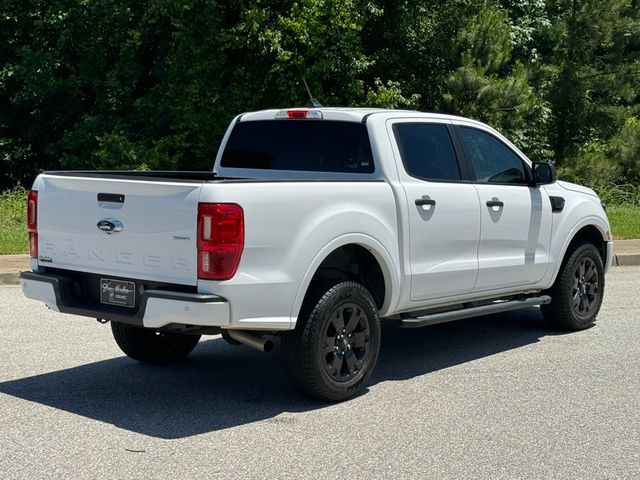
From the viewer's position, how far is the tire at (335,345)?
20.9 feet

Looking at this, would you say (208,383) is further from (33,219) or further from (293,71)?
(293,71)

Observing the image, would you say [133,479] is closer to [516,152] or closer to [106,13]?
[516,152]

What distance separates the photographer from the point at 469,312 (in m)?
7.79

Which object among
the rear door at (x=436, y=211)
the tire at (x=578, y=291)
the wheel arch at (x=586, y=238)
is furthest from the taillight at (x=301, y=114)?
the tire at (x=578, y=291)

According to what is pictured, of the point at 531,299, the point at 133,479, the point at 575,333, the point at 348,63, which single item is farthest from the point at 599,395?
→ the point at 348,63

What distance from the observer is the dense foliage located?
73.3ft

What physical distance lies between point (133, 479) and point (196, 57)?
61.4ft

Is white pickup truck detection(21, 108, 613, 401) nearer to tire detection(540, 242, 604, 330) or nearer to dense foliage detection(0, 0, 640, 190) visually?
tire detection(540, 242, 604, 330)

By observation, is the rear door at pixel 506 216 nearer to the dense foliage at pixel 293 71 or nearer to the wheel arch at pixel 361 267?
the wheel arch at pixel 361 267

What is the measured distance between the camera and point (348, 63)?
22641mm

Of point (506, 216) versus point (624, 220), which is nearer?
point (506, 216)

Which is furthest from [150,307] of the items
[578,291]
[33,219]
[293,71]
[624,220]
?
[293,71]

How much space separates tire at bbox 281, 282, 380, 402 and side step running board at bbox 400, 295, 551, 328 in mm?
517

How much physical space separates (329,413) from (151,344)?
1.87 meters
